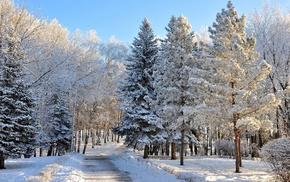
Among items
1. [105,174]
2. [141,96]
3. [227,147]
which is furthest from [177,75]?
[227,147]

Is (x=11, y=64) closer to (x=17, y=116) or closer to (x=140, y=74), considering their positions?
(x=17, y=116)

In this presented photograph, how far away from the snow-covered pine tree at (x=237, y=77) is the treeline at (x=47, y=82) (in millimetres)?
10634

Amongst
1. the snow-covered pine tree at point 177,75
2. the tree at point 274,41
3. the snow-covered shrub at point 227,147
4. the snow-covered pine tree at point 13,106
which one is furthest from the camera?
the snow-covered shrub at point 227,147

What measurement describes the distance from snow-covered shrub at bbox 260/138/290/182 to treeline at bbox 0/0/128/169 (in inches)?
504

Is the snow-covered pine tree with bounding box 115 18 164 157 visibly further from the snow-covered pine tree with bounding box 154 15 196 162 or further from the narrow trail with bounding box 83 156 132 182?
the narrow trail with bounding box 83 156 132 182

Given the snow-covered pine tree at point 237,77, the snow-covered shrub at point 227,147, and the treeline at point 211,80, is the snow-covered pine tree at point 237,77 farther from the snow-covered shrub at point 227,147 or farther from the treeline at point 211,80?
the snow-covered shrub at point 227,147

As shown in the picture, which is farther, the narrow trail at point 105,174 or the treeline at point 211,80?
the treeline at point 211,80

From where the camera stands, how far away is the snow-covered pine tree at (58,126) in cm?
3095

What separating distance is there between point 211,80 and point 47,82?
1052cm

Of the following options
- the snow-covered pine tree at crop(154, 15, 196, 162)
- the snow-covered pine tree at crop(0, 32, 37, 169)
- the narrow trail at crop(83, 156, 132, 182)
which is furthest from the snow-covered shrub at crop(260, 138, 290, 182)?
the snow-covered pine tree at crop(0, 32, 37, 169)

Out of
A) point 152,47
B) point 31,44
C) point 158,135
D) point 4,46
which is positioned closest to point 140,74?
point 152,47

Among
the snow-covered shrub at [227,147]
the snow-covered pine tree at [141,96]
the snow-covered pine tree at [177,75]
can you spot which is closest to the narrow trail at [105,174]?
the snow-covered pine tree at [177,75]

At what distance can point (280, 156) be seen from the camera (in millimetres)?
8875

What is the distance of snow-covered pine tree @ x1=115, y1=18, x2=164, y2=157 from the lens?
977 inches
